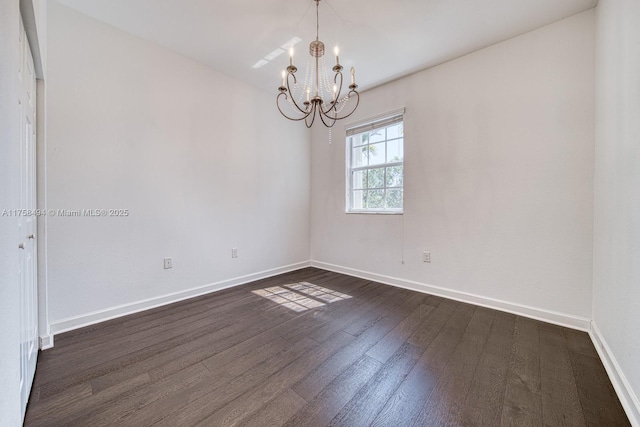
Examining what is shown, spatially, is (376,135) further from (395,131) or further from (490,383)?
(490,383)

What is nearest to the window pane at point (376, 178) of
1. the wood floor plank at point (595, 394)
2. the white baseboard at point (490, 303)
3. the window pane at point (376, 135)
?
the window pane at point (376, 135)

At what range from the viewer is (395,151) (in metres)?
3.30

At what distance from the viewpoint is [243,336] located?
1.97 m

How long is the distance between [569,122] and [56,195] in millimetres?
4352

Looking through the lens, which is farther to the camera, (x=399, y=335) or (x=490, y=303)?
(x=490, y=303)

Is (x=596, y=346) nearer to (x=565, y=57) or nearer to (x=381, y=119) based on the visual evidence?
(x=565, y=57)

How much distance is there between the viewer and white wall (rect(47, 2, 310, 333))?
6.68 ft

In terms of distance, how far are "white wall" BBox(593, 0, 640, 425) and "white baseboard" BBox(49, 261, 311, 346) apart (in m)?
3.30

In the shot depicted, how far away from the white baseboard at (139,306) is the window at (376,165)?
1.80m

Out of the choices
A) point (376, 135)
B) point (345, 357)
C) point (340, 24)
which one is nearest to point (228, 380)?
point (345, 357)

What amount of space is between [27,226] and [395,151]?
342cm

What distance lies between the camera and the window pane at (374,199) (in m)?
3.47

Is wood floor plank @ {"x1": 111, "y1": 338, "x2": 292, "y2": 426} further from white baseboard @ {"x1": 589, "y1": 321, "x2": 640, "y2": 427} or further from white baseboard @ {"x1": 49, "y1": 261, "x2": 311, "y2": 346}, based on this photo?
white baseboard @ {"x1": 589, "y1": 321, "x2": 640, "y2": 427}

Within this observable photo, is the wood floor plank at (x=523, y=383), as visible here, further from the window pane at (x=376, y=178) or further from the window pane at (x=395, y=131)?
the window pane at (x=395, y=131)
